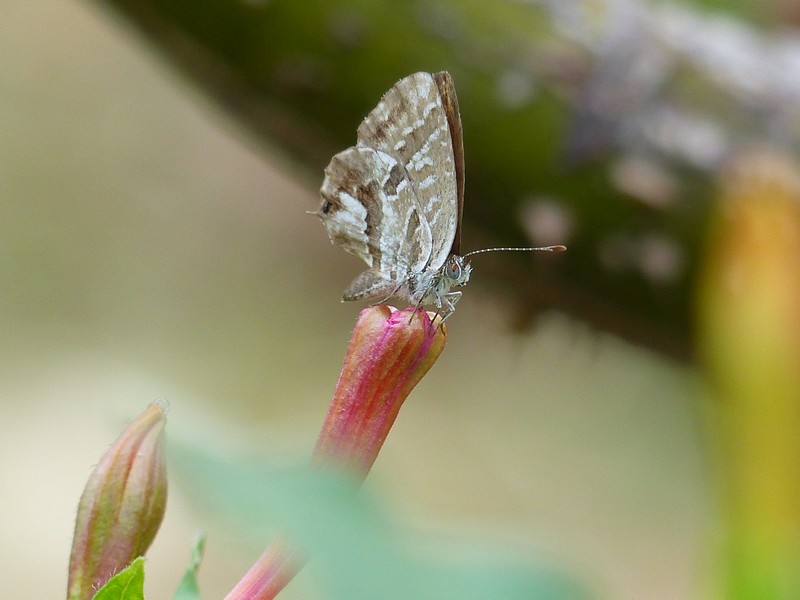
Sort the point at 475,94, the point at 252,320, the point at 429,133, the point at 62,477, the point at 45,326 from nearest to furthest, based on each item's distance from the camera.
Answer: the point at 429,133 < the point at 475,94 < the point at 62,477 < the point at 45,326 < the point at 252,320

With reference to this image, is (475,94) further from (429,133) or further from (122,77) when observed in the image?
(122,77)

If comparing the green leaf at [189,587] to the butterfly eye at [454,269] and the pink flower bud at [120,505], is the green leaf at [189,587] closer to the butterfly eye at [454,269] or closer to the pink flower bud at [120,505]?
the pink flower bud at [120,505]

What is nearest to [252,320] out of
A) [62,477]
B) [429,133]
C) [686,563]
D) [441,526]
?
[62,477]

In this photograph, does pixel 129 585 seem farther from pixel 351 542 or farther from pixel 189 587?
pixel 351 542

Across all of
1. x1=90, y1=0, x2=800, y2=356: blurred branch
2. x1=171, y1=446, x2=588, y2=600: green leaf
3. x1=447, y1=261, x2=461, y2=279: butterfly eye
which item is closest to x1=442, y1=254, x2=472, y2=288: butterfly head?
x1=447, y1=261, x2=461, y2=279: butterfly eye

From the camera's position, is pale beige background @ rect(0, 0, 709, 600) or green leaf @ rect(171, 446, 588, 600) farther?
pale beige background @ rect(0, 0, 709, 600)

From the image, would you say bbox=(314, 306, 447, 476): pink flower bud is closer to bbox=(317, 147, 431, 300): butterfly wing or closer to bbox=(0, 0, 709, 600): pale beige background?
bbox=(317, 147, 431, 300): butterfly wing

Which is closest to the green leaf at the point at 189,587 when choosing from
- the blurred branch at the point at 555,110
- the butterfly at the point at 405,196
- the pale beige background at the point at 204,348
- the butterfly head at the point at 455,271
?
the butterfly at the point at 405,196
